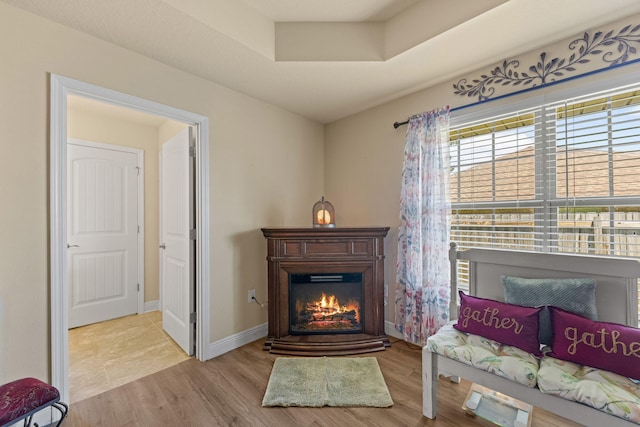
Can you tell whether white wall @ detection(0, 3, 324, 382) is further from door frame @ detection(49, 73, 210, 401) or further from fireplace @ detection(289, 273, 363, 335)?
fireplace @ detection(289, 273, 363, 335)

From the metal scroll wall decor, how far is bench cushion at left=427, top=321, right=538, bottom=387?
1.84 meters

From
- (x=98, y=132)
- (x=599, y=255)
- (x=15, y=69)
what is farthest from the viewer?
(x=98, y=132)

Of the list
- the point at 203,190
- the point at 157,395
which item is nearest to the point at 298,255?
the point at 203,190

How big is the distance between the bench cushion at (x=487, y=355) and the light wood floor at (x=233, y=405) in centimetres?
44

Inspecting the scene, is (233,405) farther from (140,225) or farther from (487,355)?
(140,225)

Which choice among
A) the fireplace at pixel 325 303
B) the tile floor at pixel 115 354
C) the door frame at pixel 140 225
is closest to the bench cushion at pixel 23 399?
the tile floor at pixel 115 354

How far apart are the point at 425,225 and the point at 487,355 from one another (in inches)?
46.0

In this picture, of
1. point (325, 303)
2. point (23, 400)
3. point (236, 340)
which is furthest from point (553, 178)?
point (23, 400)

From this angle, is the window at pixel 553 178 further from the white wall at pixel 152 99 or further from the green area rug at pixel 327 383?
the white wall at pixel 152 99

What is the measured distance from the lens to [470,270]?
7.10ft

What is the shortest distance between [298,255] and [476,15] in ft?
7.34

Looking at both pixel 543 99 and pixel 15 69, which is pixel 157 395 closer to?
pixel 15 69

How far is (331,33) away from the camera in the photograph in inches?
84.4

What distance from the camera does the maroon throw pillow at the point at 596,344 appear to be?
1.31m
